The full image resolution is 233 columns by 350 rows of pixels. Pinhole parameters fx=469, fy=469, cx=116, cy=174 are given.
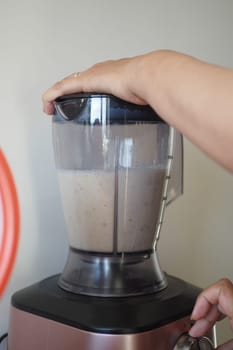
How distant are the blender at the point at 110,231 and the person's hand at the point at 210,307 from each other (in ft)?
0.05

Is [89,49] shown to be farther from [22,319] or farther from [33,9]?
[22,319]

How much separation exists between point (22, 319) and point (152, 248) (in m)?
0.23

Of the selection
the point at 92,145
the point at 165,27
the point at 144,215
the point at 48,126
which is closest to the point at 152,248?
the point at 144,215

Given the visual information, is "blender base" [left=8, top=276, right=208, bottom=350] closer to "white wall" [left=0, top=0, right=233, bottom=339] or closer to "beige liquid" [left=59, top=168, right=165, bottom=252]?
"beige liquid" [left=59, top=168, right=165, bottom=252]

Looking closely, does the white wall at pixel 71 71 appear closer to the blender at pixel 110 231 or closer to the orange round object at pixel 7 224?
the blender at pixel 110 231

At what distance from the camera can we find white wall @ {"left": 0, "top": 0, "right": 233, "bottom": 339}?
845 mm

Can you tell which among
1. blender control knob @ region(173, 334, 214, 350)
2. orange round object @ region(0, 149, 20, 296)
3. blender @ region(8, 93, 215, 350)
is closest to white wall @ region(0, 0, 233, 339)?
blender @ region(8, 93, 215, 350)

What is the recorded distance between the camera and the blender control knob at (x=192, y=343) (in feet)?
2.08

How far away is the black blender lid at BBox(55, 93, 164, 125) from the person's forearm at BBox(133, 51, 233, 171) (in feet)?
0.45

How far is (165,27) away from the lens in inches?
41.2

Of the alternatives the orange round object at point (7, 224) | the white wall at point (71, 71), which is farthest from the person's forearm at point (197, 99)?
the white wall at point (71, 71)

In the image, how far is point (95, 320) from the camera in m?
0.59

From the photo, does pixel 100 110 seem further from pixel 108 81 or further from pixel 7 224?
pixel 7 224

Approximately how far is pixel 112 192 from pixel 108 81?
171 millimetres
